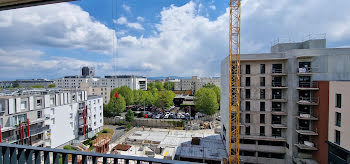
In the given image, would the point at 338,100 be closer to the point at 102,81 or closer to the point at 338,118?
the point at 338,118

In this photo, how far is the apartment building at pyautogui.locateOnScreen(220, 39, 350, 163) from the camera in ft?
33.1

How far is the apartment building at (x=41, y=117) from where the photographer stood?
10.8 metres

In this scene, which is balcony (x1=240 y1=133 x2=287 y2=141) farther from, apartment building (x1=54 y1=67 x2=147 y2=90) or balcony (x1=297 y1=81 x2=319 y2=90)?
apartment building (x1=54 y1=67 x2=147 y2=90)

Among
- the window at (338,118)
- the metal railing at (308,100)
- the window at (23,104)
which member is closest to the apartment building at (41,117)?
the window at (23,104)

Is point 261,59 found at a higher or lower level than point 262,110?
higher

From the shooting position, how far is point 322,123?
9695mm

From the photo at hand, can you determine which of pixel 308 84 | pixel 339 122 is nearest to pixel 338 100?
pixel 339 122

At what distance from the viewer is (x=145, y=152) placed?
40.3ft

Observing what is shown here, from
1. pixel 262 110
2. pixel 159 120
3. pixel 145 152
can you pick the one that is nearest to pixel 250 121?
pixel 262 110

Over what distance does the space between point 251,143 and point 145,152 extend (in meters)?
7.68

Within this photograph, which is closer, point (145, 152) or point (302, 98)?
point (302, 98)

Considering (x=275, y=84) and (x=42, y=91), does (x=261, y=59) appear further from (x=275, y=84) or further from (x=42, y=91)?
(x=42, y=91)

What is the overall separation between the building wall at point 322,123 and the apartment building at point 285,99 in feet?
0.31

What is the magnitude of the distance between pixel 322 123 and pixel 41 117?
62.3 ft
